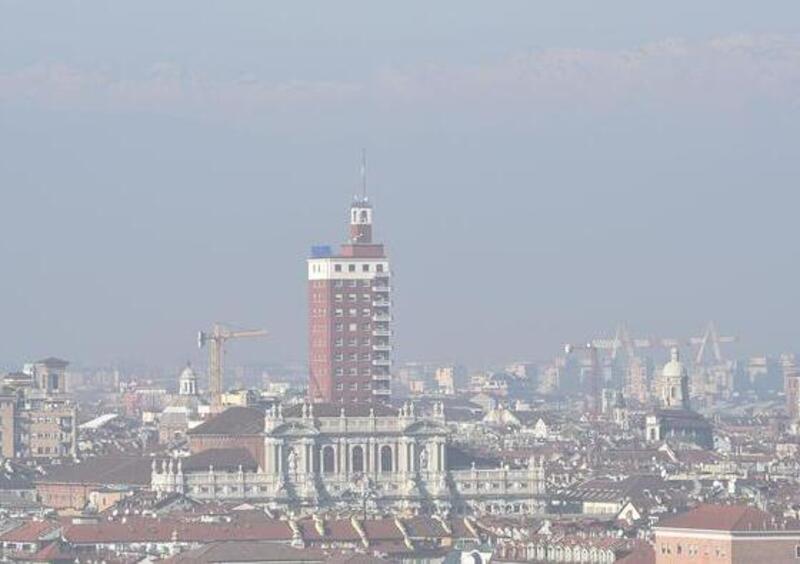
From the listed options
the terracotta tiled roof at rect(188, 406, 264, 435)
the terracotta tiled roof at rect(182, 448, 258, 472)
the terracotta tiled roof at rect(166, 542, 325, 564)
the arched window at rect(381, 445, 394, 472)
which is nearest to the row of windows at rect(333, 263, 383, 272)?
the terracotta tiled roof at rect(188, 406, 264, 435)

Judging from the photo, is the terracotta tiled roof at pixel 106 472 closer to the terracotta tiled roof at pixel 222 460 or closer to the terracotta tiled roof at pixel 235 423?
the terracotta tiled roof at pixel 222 460

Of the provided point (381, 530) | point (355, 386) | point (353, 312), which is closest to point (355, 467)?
point (355, 386)

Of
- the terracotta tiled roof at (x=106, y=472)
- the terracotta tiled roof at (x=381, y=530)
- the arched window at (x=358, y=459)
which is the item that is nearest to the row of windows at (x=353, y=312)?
the terracotta tiled roof at (x=106, y=472)

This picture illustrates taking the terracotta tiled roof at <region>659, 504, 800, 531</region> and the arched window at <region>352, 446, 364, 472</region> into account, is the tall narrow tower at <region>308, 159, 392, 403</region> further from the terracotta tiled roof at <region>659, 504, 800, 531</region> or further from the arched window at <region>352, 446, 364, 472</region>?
the terracotta tiled roof at <region>659, 504, 800, 531</region>

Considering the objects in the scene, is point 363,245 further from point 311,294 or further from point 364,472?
point 364,472

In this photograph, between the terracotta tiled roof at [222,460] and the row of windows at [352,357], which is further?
the row of windows at [352,357]

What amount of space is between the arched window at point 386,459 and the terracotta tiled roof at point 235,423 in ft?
15.8

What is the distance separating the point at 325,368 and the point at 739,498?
55393 millimetres

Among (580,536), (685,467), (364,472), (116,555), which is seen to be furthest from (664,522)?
(685,467)

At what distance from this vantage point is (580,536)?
119m

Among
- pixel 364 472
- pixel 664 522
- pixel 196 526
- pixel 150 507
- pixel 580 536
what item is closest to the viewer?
pixel 664 522

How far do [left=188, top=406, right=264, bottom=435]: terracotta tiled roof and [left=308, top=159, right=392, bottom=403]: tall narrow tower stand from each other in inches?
420

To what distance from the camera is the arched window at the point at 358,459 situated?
537 feet

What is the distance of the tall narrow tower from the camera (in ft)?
603
